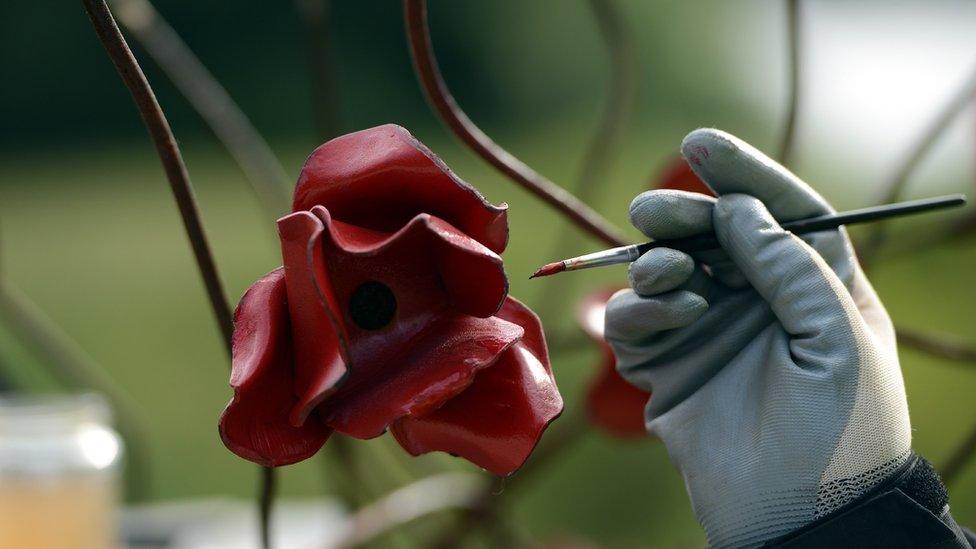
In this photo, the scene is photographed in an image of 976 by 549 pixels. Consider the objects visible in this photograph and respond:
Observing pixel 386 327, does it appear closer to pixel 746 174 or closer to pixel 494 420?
pixel 494 420

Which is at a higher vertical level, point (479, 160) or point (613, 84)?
point (613, 84)

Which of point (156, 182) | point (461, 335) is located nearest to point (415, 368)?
point (461, 335)

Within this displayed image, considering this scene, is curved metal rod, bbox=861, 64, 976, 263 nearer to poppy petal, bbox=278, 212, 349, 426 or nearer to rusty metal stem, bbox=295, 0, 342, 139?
rusty metal stem, bbox=295, 0, 342, 139

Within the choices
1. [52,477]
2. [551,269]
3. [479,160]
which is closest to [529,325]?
[551,269]

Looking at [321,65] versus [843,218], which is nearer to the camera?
[843,218]

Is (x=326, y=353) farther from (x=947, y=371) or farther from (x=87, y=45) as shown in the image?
(x=87, y=45)

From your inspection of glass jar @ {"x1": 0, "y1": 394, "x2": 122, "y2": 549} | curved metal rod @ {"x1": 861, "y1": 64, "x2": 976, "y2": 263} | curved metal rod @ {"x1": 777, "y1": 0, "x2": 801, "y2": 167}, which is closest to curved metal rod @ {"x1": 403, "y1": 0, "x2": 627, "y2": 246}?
curved metal rod @ {"x1": 777, "y1": 0, "x2": 801, "y2": 167}

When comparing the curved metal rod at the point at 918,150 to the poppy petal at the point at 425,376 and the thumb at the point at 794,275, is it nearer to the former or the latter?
the thumb at the point at 794,275

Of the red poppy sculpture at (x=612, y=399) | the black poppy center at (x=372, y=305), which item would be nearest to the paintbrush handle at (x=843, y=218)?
the black poppy center at (x=372, y=305)
